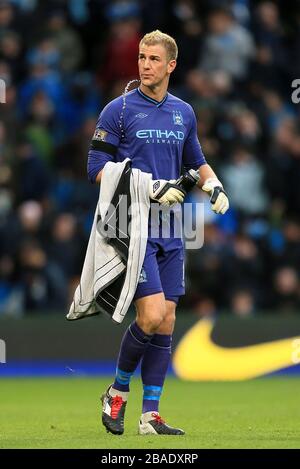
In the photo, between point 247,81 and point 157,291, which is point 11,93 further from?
point 157,291

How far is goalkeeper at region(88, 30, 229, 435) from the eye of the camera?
8.08 m

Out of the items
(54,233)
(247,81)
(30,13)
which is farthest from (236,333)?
→ (30,13)

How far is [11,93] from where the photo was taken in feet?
49.7

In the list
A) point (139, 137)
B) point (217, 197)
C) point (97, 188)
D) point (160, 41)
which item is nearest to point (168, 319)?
point (217, 197)

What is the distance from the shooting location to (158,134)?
8.18 meters

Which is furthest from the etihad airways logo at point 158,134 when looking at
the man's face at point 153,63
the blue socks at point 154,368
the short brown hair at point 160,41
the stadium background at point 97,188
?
the stadium background at point 97,188

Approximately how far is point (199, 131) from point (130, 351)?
24.2 feet

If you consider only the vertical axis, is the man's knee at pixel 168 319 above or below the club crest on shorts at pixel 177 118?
below

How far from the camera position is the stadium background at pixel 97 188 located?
46.9ft

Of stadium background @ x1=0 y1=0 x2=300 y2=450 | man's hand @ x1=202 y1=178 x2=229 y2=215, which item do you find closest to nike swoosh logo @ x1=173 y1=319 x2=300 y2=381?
stadium background @ x1=0 y1=0 x2=300 y2=450

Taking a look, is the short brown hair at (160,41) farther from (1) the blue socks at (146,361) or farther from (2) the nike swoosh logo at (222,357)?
(2) the nike swoosh logo at (222,357)

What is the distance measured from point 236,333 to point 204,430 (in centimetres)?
627

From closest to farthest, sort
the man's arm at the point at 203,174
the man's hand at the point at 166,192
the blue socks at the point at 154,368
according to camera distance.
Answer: the man's hand at the point at 166,192, the blue socks at the point at 154,368, the man's arm at the point at 203,174

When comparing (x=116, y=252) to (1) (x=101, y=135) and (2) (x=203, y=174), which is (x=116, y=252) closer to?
(1) (x=101, y=135)
